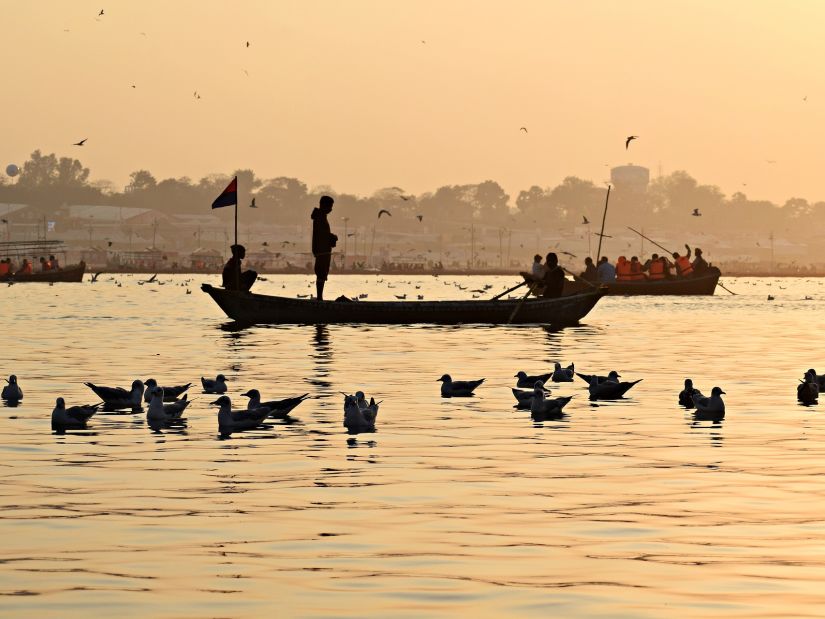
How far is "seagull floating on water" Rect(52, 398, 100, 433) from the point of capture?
19109 millimetres

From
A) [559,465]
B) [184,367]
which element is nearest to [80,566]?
[559,465]

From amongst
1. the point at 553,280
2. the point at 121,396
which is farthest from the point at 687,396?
the point at 553,280

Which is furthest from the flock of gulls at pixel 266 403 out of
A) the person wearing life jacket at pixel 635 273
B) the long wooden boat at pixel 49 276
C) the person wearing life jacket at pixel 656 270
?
the long wooden boat at pixel 49 276

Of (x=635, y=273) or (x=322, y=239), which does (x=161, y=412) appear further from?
(x=635, y=273)

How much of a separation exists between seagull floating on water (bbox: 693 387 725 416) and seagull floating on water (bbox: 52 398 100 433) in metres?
7.76

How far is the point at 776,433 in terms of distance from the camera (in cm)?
1947

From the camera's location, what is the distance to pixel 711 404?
20922 mm

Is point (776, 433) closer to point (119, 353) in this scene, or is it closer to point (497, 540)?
point (497, 540)

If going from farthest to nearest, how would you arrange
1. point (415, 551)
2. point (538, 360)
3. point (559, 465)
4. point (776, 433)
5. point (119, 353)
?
point (119, 353), point (538, 360), point (776, 433), point (559, 465), point (415, 551)

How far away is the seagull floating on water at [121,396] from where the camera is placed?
21438mm

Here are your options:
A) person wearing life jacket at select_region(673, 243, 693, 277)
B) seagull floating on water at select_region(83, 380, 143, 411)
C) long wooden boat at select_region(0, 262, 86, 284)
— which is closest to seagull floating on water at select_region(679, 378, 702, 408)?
seagull floating on water at select_region(83, 380, 143, 411)

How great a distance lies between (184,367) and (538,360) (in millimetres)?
7082

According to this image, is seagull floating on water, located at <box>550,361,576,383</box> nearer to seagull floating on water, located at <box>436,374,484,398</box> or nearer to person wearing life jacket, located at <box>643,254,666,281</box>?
seagull floating on water, located at <box>436,374,484,398</box>

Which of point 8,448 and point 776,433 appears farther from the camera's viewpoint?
point 776,433
